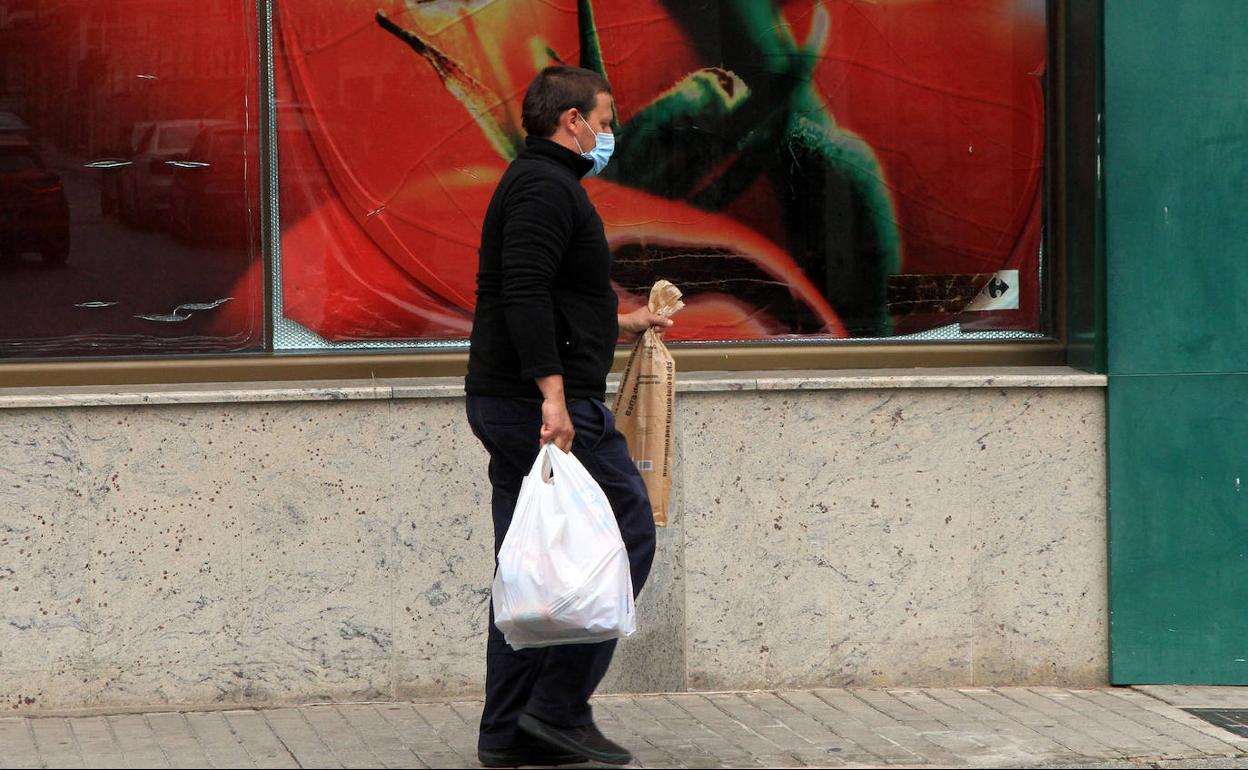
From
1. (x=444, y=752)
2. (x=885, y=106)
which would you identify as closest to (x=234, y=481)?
(x=444, y=752)

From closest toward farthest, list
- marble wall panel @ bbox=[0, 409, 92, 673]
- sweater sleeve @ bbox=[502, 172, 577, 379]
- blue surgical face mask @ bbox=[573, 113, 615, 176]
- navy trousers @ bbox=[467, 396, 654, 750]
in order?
sweater sleeve @ bbox=[502, 172, 577, 379] → navy trousers @ bbox=[467, 396, 654, 750] → blue surgical face mask @ bbox=[573, 113, 615, 176] → marble wall panel @ bbox=[0, 409, 92, 673]

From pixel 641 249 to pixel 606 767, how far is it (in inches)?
79.4

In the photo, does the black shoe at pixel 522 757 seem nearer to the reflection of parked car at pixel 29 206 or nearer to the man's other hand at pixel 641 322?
the man's other hand at pixel 641 322

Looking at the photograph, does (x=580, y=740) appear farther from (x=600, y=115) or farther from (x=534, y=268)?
(x=600, y=115)

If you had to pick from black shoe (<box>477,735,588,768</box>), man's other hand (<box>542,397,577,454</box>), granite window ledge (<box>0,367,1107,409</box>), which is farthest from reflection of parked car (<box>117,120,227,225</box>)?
black shoe (<box>477,735,588,768</box>)

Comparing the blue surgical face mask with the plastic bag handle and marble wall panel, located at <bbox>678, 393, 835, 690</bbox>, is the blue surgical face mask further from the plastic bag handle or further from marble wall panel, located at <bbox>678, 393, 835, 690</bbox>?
marble wall panel, located at <bbox>678, 393, 835, 690</bbox>

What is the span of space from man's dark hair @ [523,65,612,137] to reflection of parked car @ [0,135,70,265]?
199 cm

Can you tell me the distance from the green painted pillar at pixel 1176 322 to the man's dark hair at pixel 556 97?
6.74 ft

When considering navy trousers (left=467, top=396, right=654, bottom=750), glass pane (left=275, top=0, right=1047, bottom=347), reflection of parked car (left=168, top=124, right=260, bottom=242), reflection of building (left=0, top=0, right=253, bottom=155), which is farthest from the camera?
glass pane (left=275, top=0, right=1047, bottom=347)

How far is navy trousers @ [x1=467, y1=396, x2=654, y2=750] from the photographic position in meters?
4.35

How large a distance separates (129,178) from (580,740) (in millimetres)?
2524

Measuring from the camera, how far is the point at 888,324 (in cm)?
595

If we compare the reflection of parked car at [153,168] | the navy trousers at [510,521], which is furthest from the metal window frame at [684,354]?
the navy trousers at [510,521]

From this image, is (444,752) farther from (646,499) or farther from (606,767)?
(646,499)
